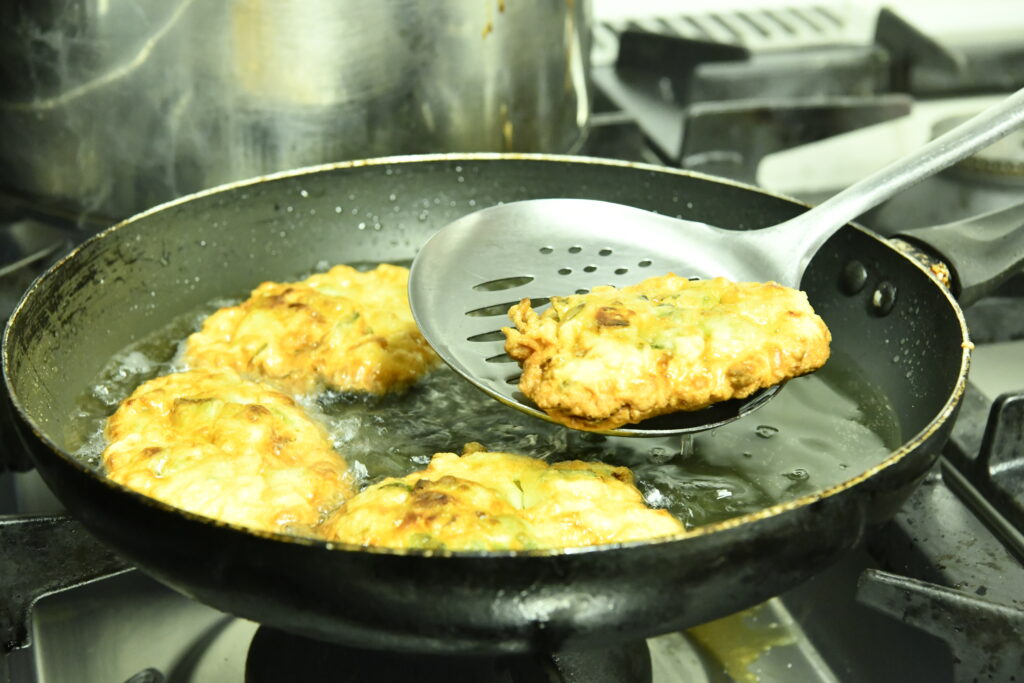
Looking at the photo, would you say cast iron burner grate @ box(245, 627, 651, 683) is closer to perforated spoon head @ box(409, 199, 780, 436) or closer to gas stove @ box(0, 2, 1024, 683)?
gas stove @ box(0, 2, 1024, 683)

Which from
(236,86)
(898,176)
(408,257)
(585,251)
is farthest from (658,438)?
(236,86)

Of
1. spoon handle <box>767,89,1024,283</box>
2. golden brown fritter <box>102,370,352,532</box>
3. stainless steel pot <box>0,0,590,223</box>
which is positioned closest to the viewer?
golden brown fritter <box>102,370,352,532</box>

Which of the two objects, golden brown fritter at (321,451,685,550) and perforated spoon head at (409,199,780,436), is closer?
golden brown fritter at (321,451,685,550)

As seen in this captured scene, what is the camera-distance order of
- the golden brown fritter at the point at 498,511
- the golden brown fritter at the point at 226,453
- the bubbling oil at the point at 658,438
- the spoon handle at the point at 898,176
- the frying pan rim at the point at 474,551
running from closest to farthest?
the frying pan rim at the point at 474,551
the golden brown fritter at the point at 498,511
the golden brown fritter at the point at 226,453
the bubbling oil at the point at 658,438
the spoon handle at the point at 898,176

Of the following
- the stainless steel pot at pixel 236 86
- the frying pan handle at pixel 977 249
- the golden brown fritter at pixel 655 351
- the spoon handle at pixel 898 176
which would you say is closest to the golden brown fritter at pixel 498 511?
the golden brown fritter at pixel 655 351

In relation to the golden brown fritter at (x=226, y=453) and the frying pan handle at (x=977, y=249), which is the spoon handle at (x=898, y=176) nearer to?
the frying pan handle at (x=977, y=249)

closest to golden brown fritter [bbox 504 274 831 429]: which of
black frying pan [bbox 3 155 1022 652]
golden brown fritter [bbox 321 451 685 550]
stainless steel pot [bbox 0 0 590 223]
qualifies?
golden brown fritter [bbox 321 451 685 550]

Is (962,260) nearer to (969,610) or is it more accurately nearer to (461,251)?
(969,610)
